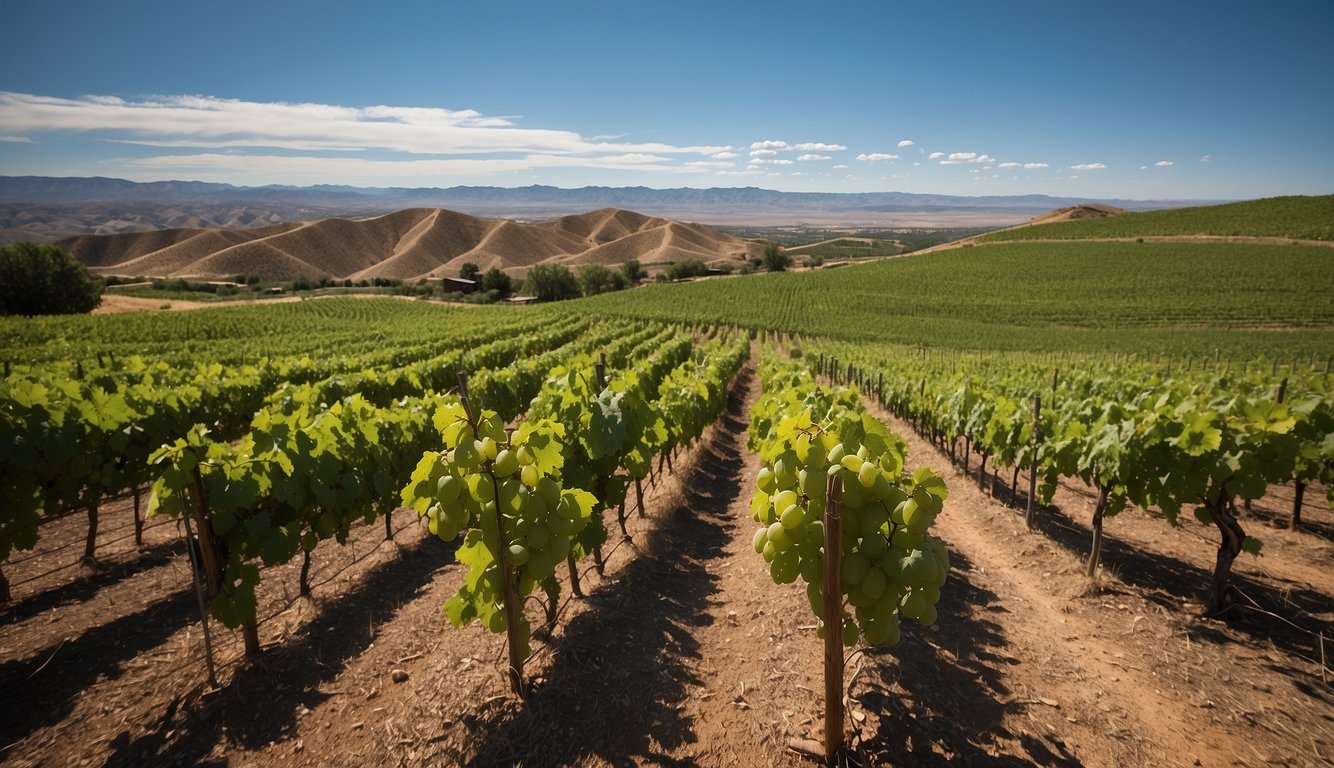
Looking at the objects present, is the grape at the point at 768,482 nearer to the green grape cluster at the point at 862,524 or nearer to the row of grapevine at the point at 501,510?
the green grape cluster at the point at 862,524

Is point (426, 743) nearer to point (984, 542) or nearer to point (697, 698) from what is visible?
point (697, 698)

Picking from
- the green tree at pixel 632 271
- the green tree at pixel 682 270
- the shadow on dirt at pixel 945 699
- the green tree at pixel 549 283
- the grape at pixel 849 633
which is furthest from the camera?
the green tree at pixel 632 271

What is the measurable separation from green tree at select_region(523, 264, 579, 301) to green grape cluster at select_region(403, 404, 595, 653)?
72413mm

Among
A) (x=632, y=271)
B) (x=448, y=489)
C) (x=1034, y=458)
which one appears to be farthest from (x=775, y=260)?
(x=448, y=489)

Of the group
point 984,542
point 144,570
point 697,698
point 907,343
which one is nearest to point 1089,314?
point 907,343

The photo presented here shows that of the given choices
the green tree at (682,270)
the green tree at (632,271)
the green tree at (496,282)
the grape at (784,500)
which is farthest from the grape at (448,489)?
the green tree at (632,271)

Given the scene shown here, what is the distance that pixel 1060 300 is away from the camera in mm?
49906

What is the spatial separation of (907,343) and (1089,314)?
18707mm

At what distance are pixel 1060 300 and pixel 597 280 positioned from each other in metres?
54.7

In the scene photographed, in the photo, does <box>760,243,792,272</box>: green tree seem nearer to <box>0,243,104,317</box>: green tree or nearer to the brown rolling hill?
the brown rolling hill

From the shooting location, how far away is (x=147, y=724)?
13.8ft

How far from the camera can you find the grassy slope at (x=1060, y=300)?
37.0 metres

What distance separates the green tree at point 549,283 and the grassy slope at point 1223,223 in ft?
213

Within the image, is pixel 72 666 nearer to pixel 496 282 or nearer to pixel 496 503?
pixel 496 503
